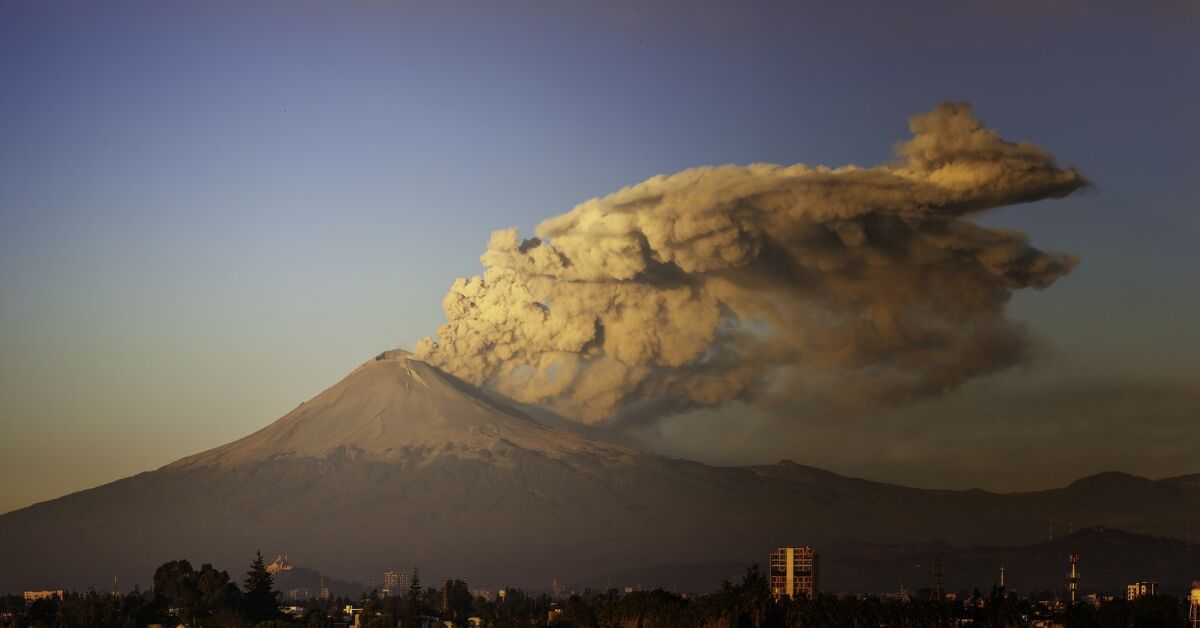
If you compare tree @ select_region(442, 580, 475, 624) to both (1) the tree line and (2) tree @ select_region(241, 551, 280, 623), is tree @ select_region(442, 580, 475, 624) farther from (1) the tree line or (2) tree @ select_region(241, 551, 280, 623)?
(2) tree @ select_region(241, 551, 280, 623)

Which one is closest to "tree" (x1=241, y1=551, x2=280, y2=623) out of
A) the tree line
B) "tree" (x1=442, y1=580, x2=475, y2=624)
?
the tree line

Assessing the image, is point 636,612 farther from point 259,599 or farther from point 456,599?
point 456,599

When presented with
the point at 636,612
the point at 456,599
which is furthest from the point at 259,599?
the point at 456,599

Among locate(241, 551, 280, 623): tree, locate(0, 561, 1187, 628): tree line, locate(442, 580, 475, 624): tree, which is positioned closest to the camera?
locate(0, 561, 1187, 628): tree line

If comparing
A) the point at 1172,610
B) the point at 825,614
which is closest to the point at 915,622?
the point at 825,614

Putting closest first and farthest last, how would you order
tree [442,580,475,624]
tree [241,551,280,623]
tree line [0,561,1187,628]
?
1. tree line [0,561,1187,628]
2. tree [241,551,280,623]
3. tree [442,580,475,624]

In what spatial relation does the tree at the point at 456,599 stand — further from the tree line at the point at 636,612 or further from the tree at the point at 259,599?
the tree at the point at 259,599

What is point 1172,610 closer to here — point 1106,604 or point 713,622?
point 1106,604

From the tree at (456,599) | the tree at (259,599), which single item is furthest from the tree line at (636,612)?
the tree at (456,599)
